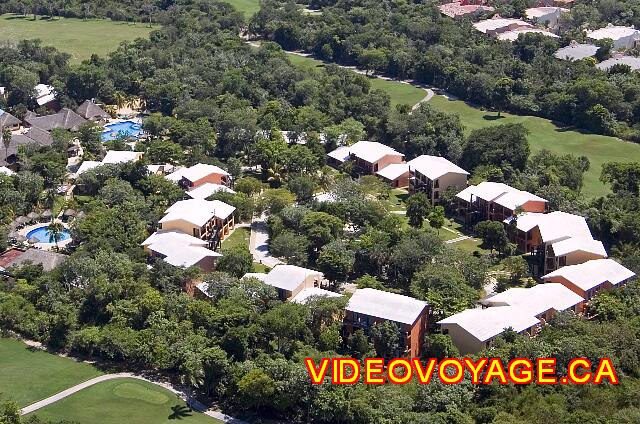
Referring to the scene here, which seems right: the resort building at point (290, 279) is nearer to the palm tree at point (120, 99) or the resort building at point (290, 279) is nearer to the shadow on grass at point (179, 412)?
the shadow on grass at point (179, 412)

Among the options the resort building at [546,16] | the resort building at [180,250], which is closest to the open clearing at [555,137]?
the resort building at [546,16]

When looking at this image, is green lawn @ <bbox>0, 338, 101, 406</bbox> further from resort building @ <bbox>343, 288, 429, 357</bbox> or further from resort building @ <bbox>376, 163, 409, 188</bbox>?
resort building @ <bbox>376, 163, 409, 188</bbox>

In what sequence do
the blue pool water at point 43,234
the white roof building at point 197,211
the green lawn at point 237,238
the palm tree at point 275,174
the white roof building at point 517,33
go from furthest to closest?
1. the white roof building at point 517,33
2. the palm tree at point 275,174
3. the blue pool water at point 43,234
4. the green lawn at point 237,238
5. the white roof building at point 197,211

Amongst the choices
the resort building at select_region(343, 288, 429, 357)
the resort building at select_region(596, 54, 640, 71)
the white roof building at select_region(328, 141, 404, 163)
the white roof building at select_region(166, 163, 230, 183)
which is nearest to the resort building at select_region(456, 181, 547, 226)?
the white roof building at select_region(328, 141, 404, 163)

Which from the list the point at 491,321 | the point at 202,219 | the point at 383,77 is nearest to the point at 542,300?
the point at 491,321

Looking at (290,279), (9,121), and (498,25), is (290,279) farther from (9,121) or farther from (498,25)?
(498,25)

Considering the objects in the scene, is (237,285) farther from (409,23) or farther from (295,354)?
(409,23)

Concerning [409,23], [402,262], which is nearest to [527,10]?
[409,23]
